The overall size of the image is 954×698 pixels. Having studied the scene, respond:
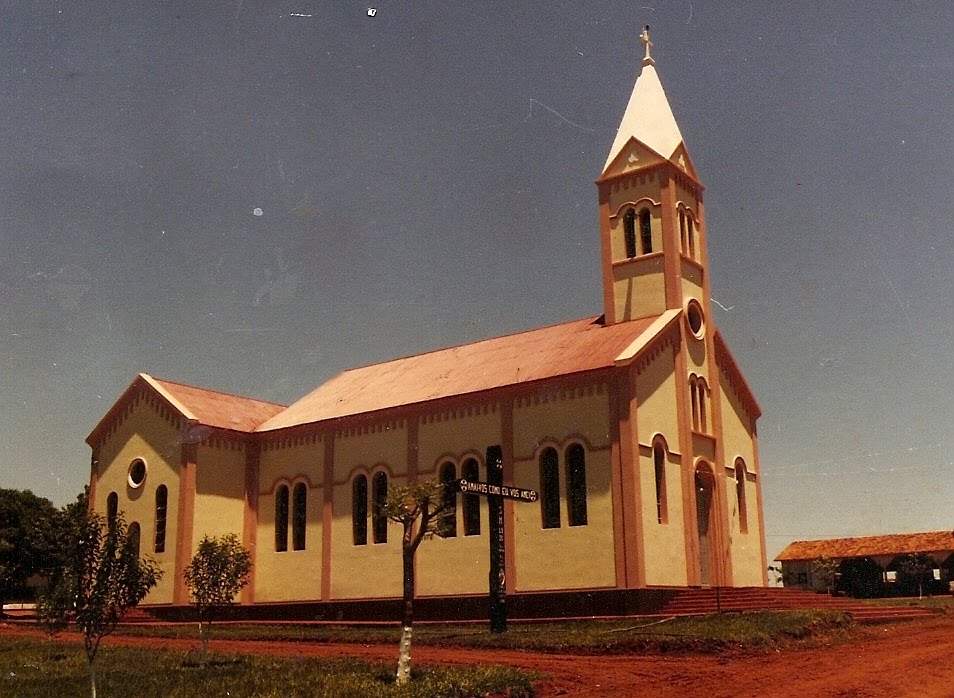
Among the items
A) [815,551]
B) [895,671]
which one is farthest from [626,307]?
[815,551]

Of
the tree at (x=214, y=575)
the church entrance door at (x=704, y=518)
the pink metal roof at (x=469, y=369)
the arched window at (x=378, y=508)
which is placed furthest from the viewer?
the arched window at (x=378, y=508)

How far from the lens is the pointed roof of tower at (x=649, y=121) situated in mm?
36219

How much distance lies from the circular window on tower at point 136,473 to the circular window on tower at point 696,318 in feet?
77.3

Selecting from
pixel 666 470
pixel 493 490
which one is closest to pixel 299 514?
pixel 493 490

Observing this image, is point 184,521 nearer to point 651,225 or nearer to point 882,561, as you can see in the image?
point 651,225

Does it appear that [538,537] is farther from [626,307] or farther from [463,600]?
[626,307]

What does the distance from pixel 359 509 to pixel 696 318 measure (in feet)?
49.1

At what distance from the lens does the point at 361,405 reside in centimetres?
3828

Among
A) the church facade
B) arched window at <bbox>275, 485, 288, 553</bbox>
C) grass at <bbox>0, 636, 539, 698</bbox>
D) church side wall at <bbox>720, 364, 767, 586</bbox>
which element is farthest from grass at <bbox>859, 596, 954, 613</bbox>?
grass at <bbox>0, 636, 539, 698</bbox>

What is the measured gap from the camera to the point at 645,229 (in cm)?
3581

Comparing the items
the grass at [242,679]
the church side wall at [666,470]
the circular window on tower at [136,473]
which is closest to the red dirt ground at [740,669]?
the grass at [242,679]

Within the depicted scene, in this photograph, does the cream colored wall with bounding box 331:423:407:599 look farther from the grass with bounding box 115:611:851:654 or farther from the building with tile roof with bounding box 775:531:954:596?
the building with tile roof with bounding box 775:531:954:596

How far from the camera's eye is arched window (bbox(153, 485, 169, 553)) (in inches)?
1533

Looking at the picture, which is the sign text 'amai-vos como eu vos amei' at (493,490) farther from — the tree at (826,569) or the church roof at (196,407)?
the tree at (826,569)
